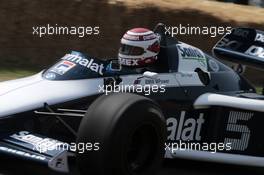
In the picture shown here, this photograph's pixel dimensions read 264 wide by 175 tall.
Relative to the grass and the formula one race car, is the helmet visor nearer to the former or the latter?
the formula one race car

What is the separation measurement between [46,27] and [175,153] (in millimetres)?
6737

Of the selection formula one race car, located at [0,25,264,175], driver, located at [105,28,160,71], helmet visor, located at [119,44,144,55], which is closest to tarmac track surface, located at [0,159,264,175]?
formula one race car, located at [0,25,264,175]

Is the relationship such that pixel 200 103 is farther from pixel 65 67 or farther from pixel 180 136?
pixel 65 67

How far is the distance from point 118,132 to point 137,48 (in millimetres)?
1590

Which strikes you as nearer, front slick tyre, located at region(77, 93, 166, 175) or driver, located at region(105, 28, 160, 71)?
front slick tyre, located at region(77, 93, 166, 175)

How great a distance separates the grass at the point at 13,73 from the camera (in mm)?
10738

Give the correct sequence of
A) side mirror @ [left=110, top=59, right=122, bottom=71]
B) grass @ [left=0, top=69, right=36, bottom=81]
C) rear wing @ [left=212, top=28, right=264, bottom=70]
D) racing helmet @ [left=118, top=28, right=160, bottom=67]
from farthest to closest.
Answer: grass @ [left=0, top=69, right=36, bottom=81], rear wing @ [left=212, top=28, right=264, bottom=70], racing helmet @ [left=118, top=28, right=160, bottom=67], side mirror @ [left=110, top=59, right=122, bottom=71]

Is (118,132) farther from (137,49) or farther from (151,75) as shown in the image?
(137,49)

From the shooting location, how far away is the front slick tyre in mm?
4980

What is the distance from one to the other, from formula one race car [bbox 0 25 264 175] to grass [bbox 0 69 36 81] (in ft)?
14.4

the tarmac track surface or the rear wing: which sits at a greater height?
the rear wing

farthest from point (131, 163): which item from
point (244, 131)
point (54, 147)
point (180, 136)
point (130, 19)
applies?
point (130, 19)

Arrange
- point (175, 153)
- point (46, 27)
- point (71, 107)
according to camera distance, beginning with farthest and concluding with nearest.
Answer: point (46, 27)
point (175, 153)
point (71, 107)

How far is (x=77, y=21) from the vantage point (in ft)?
40.7
